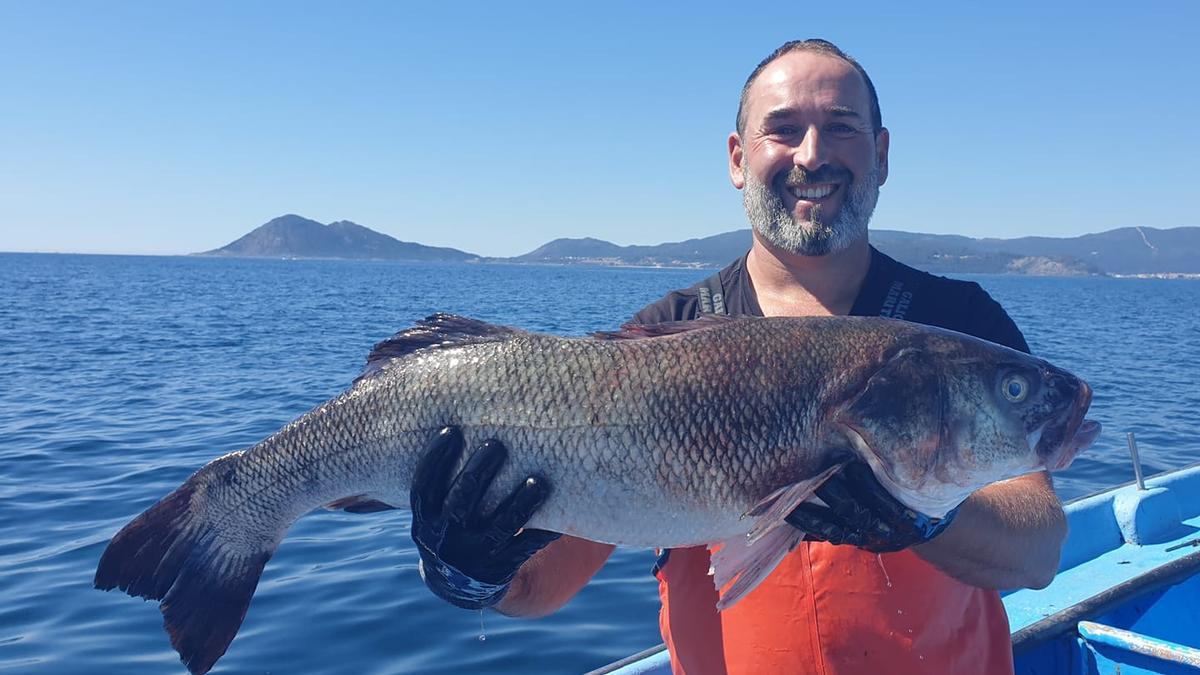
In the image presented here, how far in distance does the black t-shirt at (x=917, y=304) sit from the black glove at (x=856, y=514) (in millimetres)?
963

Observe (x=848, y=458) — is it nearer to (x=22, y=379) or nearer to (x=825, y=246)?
(x=825, y=246)

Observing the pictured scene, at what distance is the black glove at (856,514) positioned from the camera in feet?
9.17

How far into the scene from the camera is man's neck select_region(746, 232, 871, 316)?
377 cm

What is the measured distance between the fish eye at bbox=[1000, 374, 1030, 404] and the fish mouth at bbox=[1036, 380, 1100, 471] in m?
0.13

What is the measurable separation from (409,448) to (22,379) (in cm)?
1992

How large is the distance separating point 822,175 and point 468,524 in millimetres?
2048

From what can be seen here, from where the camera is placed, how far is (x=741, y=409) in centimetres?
290

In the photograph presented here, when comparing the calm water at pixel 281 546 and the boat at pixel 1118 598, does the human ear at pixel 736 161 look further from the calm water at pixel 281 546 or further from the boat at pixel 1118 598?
the calm water at pixel 281 546

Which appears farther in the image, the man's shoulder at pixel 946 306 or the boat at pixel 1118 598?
the boat at pixel 1118 598

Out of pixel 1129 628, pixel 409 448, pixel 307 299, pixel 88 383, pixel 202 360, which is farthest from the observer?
pixel 307 299

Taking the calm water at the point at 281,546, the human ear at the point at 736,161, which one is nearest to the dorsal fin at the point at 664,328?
the human ear at the point at 736,161

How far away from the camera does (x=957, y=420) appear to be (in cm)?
295

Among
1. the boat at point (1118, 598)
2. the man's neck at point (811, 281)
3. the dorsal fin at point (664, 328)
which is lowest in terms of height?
the boat at point (1118, 598)

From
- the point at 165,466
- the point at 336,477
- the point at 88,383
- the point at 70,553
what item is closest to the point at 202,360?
the point at 88,383
